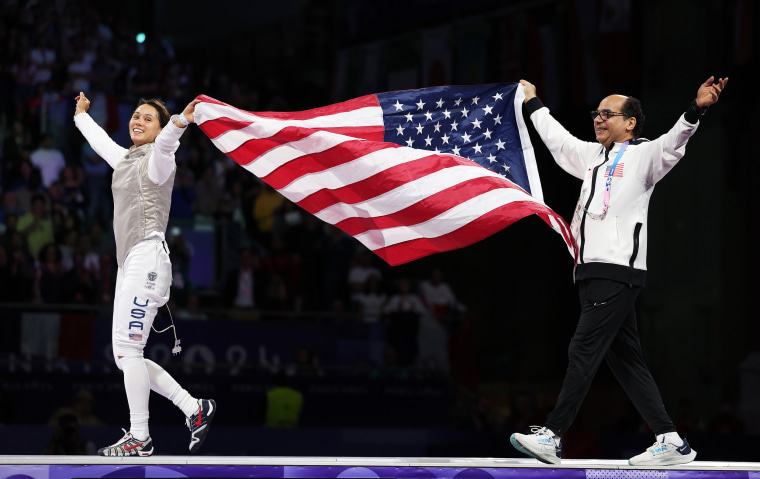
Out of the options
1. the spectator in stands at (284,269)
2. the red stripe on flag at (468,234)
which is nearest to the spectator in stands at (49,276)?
the spectator in stands at (284,269)

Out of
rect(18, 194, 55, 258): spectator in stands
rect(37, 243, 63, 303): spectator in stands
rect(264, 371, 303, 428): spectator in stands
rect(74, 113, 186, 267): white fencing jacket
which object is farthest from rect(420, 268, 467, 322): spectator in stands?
rect(74, 113, 186, 267): white fencing jacket

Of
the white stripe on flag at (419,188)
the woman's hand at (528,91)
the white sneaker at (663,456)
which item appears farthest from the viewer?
the woman's hand at (528,91)

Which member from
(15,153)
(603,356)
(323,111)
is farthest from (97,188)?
(603,356)

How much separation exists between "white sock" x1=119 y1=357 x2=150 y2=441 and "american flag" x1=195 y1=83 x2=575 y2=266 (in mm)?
1585

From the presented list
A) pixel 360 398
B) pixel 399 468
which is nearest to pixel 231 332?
pixel 360 398

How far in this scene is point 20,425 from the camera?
33.4 feet

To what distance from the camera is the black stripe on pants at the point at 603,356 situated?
5816mm

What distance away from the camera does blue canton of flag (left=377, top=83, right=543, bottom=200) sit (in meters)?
6.98

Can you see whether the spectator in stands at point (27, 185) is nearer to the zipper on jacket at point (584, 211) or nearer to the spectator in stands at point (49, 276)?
the spectator in stands at point (49, 276)

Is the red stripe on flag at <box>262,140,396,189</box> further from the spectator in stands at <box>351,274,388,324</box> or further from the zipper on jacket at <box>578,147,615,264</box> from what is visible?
the spectator in stands at <box>351,274,388,324</box>

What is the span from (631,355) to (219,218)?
9416 mm

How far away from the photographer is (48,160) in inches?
551

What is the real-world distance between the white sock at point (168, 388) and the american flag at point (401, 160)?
1.53 meters

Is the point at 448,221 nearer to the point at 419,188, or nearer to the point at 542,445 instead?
the point at 419,188
